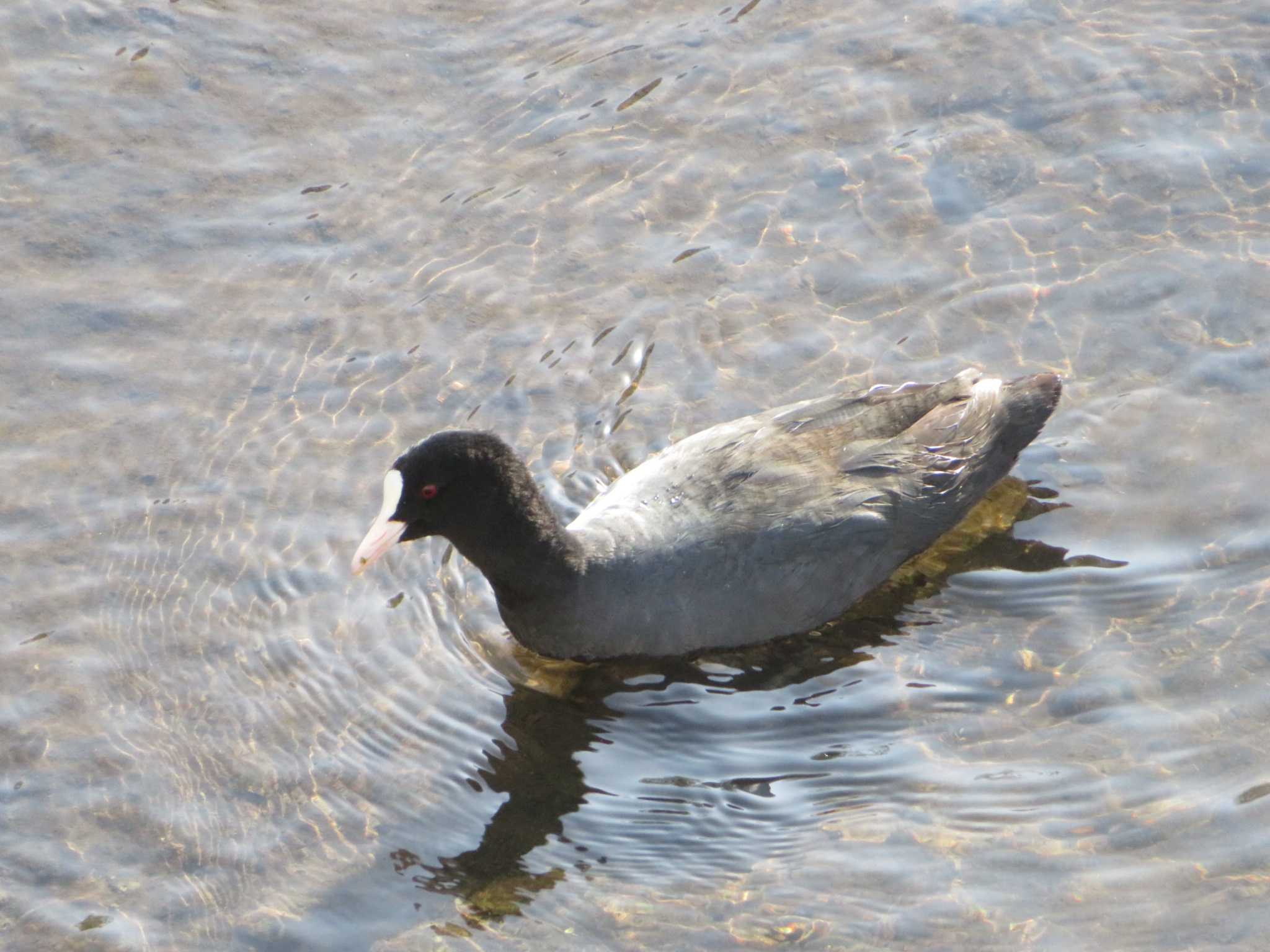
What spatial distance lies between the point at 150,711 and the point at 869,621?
272cm

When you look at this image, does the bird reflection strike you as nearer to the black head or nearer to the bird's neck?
the bird's neck

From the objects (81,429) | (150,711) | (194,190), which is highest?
(194,190)

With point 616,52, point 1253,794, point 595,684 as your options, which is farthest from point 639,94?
point 1253,794

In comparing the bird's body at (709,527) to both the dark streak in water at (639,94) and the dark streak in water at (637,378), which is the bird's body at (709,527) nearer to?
the dark streak in water at (637,378)

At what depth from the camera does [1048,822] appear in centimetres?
531

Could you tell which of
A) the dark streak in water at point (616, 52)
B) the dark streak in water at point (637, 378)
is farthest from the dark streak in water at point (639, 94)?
the dark streak in water at point (637, 378)

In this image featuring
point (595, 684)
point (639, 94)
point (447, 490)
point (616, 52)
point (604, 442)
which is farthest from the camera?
point (616, 52)

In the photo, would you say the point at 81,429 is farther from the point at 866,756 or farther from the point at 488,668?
the point at 866,756

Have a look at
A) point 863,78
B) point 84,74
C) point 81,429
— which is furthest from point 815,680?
point 84,74

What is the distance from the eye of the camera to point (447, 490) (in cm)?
580

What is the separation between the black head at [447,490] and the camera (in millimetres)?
5746

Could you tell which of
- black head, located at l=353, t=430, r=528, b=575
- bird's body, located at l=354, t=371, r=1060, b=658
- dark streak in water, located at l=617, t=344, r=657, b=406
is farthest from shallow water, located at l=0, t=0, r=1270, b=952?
black head, located at l=353, t=430, r=528, b=575

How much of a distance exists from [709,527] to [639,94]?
3.60m

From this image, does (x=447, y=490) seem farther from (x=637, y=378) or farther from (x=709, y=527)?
(x=637, y=378)
